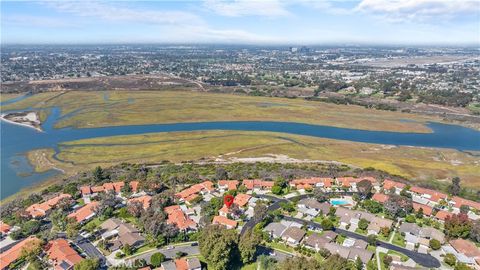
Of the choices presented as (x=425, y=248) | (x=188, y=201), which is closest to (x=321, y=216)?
(x=425, y=248)

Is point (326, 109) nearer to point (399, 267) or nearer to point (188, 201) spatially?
point (188, 201)

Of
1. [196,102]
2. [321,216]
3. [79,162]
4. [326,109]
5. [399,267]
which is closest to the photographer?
[399,267]

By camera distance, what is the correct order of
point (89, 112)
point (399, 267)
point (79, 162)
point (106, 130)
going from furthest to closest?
1. point (89, 112)
2. point (106, 130)
3. point (79, 162)
4. point (399, 267)

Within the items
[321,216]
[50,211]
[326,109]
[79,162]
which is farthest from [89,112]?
[321,216]

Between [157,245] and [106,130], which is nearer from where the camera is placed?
[157,245]

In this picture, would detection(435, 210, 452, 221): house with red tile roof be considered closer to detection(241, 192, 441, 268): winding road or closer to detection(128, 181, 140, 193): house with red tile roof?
detection(241, 192, 441, 268): winding road

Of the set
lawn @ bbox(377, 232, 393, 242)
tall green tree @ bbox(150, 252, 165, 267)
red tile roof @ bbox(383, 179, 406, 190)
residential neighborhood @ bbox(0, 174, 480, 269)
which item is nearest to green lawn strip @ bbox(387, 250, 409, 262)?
residential neighborhood @ bbox(0, 174, 480, 269)
